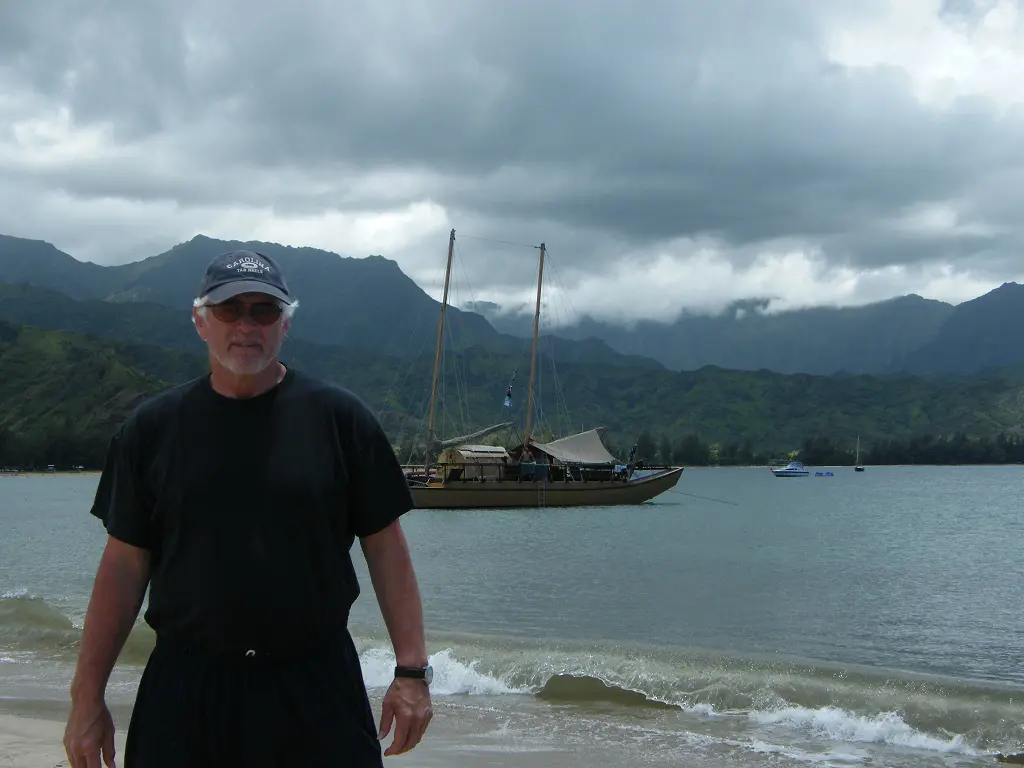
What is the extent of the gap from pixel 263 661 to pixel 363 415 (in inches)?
31.1

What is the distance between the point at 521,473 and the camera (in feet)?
226

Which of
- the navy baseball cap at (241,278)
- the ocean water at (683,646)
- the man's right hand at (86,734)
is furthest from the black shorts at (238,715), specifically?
the ocean water at (683,646)

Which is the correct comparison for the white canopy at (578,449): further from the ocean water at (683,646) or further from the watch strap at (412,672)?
the watch strap at (412,672)

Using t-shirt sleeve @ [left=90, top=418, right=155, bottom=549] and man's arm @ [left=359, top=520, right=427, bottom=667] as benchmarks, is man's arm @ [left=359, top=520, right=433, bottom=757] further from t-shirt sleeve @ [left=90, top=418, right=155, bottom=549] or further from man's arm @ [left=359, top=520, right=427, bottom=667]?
t-shirt sleeve @ [left=90, top=418, right=155, bottom=549]

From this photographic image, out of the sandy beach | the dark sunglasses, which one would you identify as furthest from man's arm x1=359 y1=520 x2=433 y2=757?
the sandy beach

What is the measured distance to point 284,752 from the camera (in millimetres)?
2879

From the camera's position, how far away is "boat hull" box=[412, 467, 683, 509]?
65125 mm

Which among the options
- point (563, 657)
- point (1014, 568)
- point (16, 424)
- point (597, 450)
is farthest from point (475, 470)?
point (16, 424)

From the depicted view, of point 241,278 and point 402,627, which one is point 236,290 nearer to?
point 241,278

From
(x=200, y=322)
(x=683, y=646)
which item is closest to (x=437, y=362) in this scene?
(x=683, y=646)

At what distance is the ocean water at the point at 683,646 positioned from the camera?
9.73 metres

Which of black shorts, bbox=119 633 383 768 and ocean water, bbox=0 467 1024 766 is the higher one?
black shorts, bbox=119 633 383 768

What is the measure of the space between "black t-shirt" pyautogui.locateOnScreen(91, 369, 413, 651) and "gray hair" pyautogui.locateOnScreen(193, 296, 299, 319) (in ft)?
0.84

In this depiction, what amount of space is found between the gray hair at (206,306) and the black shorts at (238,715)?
104cm
